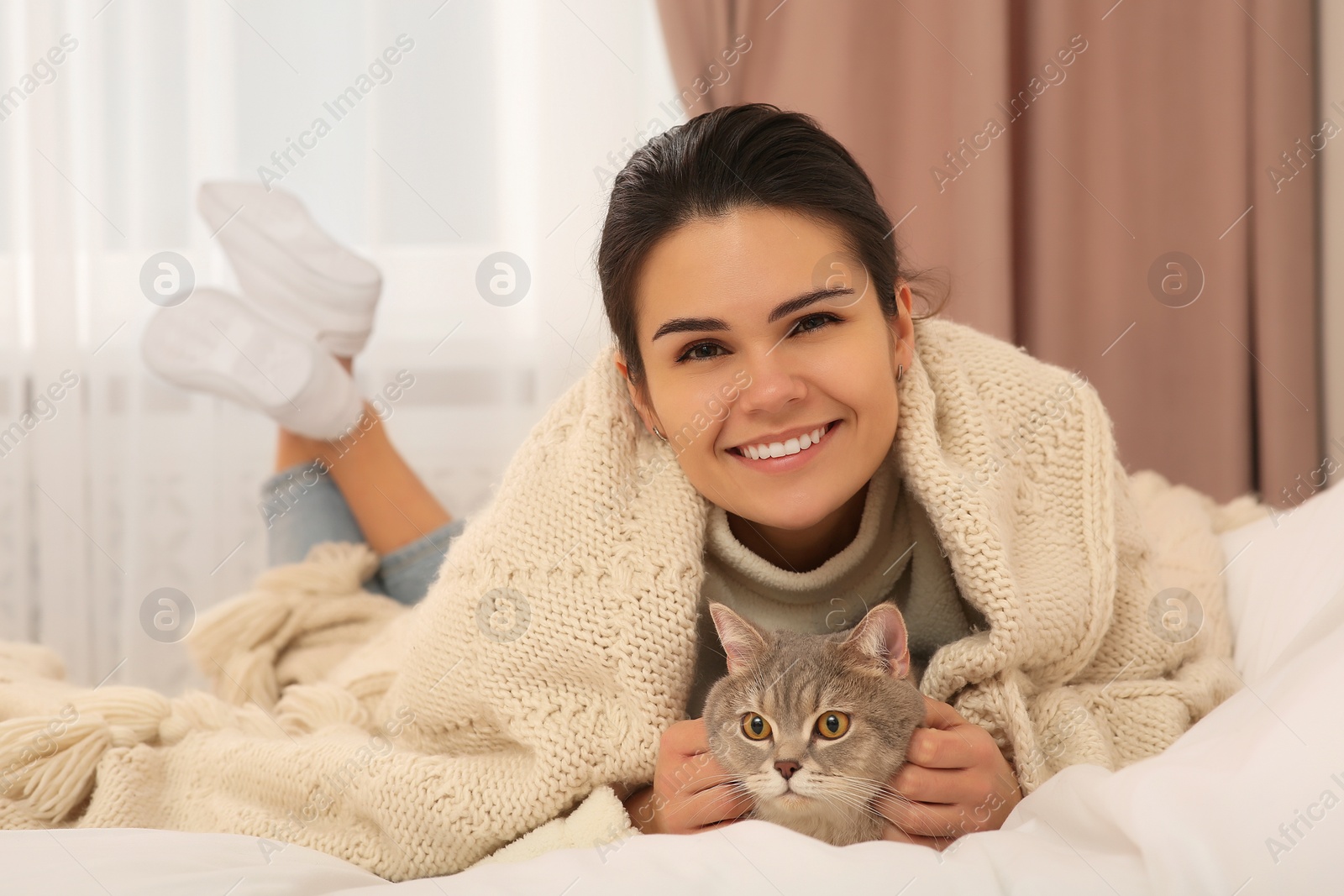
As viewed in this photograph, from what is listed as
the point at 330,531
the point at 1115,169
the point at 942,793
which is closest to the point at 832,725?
the point at 942,793

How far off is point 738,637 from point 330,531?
40.0 inches

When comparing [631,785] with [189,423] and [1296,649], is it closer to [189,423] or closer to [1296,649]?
[1296,649]

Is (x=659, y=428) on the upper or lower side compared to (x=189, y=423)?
upper

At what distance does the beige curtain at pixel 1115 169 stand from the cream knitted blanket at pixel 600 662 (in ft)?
4.17

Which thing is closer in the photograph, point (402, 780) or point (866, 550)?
point (402, 780)

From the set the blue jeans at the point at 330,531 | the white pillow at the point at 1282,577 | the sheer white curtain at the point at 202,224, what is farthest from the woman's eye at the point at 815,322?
the sheer white curtain at the point at 202,224

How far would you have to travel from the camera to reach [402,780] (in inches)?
38.7

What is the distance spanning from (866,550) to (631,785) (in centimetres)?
36

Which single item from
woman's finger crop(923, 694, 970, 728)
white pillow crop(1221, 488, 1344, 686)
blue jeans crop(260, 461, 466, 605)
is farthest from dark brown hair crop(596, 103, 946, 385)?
blue jeans crop(260, 461, 466, 605)

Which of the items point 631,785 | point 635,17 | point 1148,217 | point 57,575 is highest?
point 635,17

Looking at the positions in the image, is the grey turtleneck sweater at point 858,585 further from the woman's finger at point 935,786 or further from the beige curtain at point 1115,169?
the beige curtain at point 1115,169

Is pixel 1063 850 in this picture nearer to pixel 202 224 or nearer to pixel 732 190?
pixel 732 190

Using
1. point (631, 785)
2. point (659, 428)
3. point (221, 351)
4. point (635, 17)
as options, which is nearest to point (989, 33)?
point (635, 17)

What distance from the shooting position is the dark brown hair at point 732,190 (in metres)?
1.00
